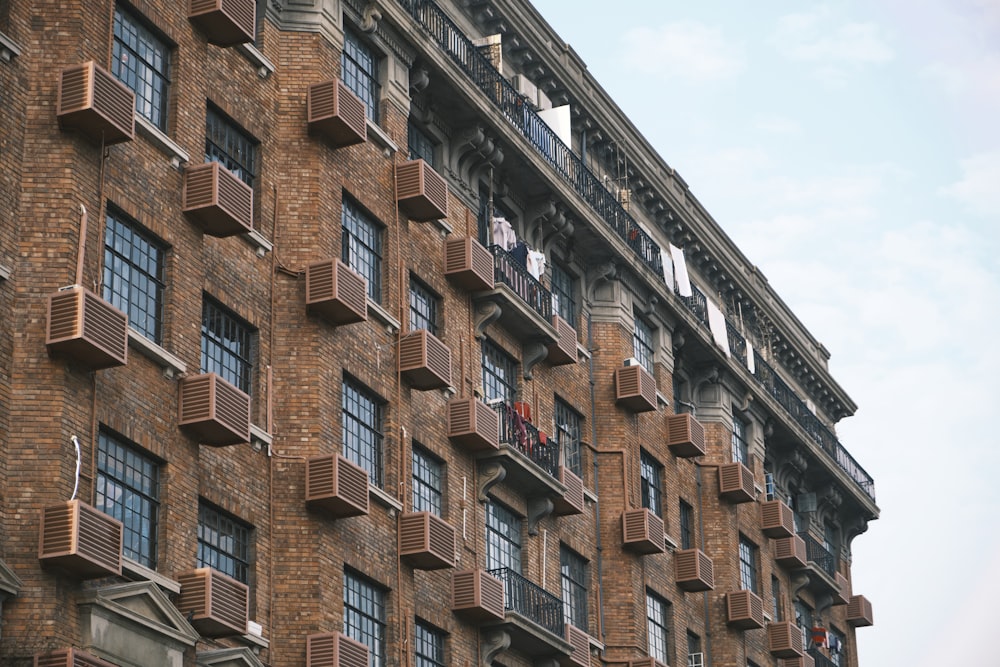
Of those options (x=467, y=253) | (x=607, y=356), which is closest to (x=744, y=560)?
(x=607, y=356)

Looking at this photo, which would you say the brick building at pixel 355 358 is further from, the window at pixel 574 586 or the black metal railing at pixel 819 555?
the black metal railing at pixel 819 555

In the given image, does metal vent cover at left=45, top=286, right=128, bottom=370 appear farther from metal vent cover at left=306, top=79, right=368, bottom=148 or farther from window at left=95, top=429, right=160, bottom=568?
metal vent cover at left=306, top=79, right=368, bottom=148

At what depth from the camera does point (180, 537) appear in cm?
3538

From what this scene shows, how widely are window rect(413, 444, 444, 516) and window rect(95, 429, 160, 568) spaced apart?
1017cm

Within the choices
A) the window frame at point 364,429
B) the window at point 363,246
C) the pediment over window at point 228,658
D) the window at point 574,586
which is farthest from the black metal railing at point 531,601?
the pediment over window at point 228,658

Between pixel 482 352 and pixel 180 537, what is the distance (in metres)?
15.8

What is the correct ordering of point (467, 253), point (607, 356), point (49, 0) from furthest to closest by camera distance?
point (607, 356) → point (467, 253) → point (49, 0)

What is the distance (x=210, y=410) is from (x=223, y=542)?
3029 millimetres

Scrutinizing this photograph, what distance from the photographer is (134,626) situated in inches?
1294

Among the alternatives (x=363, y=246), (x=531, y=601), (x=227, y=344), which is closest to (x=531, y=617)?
(x=531, y=601)

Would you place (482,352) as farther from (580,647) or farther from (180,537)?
(180,537)

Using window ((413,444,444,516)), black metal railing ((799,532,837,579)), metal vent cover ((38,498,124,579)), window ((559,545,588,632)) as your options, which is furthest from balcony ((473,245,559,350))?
black metal railing ((799,532,837,579))

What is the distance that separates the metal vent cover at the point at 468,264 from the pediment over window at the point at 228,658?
1439cm

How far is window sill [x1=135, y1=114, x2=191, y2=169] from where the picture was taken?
3722cm
